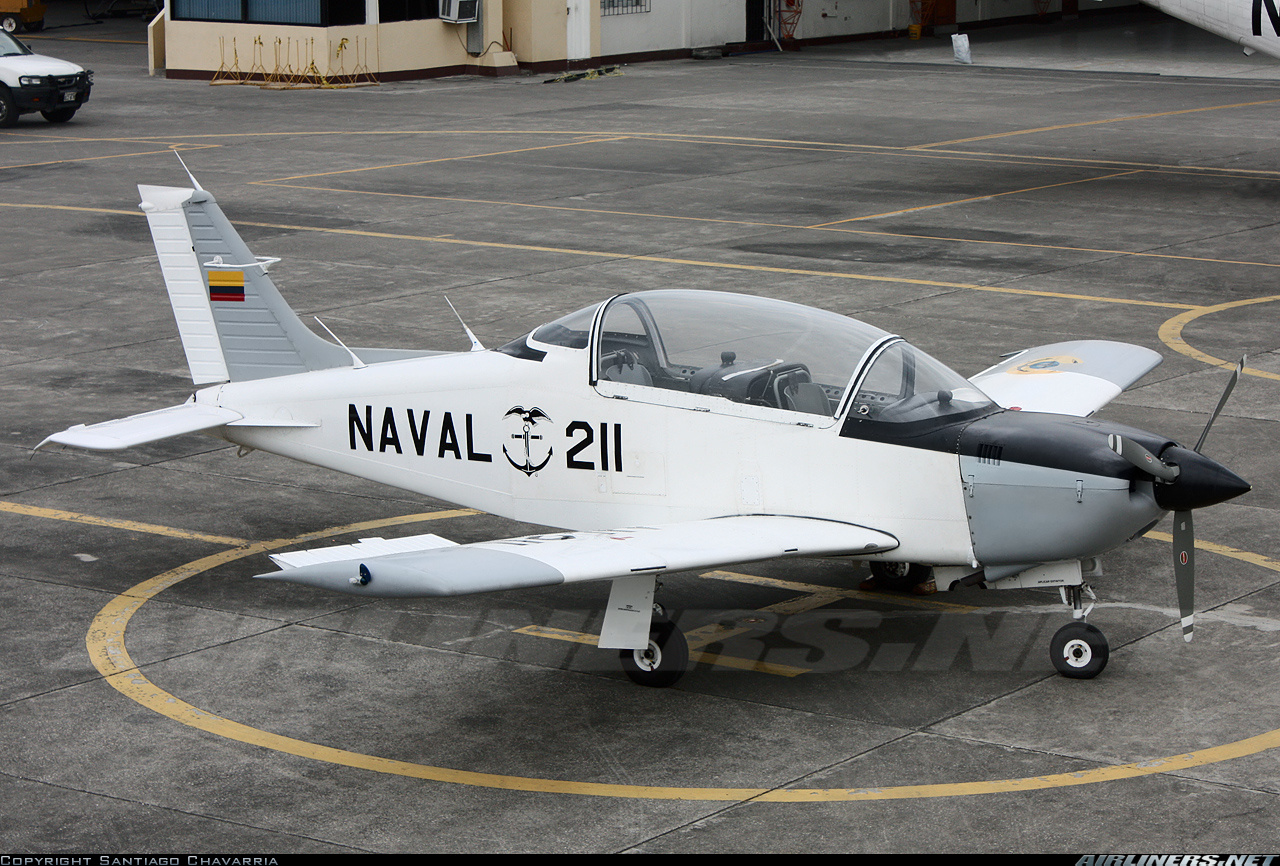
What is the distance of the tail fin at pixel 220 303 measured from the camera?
12109 millimetres

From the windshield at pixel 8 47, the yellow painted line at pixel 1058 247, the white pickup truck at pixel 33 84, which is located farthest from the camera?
the windshield at pixel 8 47

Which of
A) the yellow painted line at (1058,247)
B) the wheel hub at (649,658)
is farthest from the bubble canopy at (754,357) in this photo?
the yellow painted line at (1058,247)

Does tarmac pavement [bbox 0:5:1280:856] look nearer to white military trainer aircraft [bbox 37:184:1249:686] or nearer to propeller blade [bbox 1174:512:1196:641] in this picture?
propeller blade [bbox 1174:512:1196:641]

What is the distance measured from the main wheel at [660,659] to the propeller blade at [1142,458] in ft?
9.10

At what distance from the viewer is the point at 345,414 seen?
11344 millimetres

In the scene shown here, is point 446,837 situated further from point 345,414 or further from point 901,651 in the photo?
point 345,414

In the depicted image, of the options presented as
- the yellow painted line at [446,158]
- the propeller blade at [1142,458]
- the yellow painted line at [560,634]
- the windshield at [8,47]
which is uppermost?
the windshield at [8,47]

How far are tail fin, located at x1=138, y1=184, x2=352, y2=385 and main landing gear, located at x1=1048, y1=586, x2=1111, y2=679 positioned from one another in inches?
221

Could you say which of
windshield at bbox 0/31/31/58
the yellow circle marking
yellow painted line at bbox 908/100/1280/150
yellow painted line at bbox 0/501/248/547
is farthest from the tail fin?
windshield at bbox 0/31/31/58

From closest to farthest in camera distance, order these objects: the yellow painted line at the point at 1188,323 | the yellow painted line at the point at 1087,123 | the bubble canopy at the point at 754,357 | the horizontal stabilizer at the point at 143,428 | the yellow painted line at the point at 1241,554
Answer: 1. the bubble canopy at the point at 754,357
2. the horizontal stabilizer at the point at 143,428
3. the yellow painted line at the point at 1241,554
4. the yellow painted line at the point at 1188,323
5. the yellow painted line at the point at 1087,123

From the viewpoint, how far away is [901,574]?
11.2m

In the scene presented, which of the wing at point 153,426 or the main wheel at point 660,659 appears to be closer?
the main wheel at point 660,659

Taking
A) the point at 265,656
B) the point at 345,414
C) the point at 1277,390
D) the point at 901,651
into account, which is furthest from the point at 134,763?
the point at 1277,390

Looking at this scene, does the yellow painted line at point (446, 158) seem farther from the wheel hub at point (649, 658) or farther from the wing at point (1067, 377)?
the wheel hub at point (649, 658)
